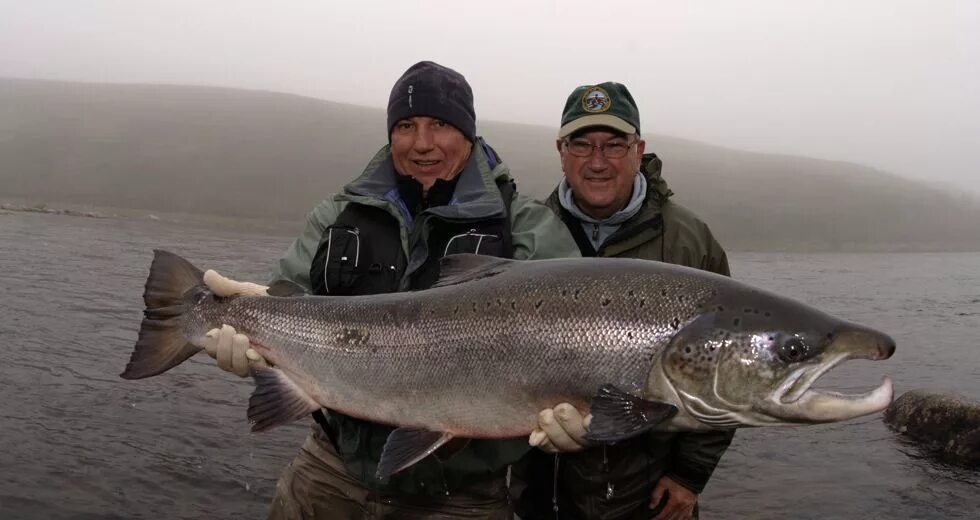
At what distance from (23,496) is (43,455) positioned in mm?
809

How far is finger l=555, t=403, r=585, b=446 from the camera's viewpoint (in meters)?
3.20

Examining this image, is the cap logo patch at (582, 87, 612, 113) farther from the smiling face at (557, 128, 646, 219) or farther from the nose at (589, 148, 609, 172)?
the nose at (589, 148, 609, 172)

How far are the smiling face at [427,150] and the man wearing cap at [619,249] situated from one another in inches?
35.5

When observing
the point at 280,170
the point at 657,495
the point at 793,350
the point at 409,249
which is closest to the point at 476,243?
the point at 409,249

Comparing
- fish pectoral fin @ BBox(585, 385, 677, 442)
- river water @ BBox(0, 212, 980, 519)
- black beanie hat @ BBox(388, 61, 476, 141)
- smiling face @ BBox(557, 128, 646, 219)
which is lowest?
river water @ BBox(0, 212, 980, 519)

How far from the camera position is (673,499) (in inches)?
171

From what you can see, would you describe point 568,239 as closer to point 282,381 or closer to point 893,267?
point 282,381

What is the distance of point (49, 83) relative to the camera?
158ft

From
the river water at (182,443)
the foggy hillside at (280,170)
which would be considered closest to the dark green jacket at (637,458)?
the river water at (182,443)

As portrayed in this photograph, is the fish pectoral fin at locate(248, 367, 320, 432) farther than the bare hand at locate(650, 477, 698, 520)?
No

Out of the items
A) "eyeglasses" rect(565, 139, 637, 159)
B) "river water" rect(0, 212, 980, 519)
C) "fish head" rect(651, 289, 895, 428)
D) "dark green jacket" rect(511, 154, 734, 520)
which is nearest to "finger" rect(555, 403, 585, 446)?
"fish head" rect(651, 289, 895, 428)

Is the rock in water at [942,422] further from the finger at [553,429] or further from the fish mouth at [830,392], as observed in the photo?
the finger at [553,429]

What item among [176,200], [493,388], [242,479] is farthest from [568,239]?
[176,200]

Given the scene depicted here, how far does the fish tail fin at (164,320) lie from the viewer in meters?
3.85
